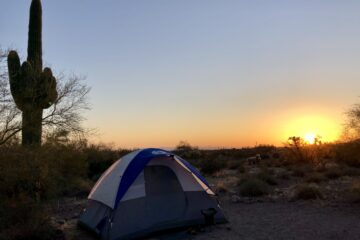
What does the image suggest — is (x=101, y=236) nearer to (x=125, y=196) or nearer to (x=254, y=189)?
(x=125, y=196)

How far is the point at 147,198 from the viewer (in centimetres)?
934

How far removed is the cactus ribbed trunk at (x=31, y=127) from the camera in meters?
15.3

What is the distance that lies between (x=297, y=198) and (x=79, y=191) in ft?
27.1

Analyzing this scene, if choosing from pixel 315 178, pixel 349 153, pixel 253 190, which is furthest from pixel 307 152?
pixel 253 190

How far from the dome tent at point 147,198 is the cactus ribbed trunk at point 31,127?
20.2ft

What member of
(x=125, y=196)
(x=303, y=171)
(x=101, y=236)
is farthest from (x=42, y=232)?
(x=303, y=171)

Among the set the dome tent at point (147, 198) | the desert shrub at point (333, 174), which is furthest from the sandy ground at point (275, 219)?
the desert shrub at point (333, 174)

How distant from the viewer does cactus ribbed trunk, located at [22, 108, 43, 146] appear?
15275 millimetres

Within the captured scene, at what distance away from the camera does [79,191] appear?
635 inches

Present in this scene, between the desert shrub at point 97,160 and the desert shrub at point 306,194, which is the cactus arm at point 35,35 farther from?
the desert shrub at point 306,194

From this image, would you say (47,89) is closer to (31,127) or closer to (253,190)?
(31,127)

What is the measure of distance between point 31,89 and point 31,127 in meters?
1.51

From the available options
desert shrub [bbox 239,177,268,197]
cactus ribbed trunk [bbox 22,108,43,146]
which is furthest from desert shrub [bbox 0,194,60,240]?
desert shrub [bbox 239,177,268,197]

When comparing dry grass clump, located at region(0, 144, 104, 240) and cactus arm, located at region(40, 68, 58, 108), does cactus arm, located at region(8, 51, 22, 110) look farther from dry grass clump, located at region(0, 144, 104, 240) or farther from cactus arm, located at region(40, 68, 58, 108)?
dry grass clump, located at region(0, 144, 104, 240)
